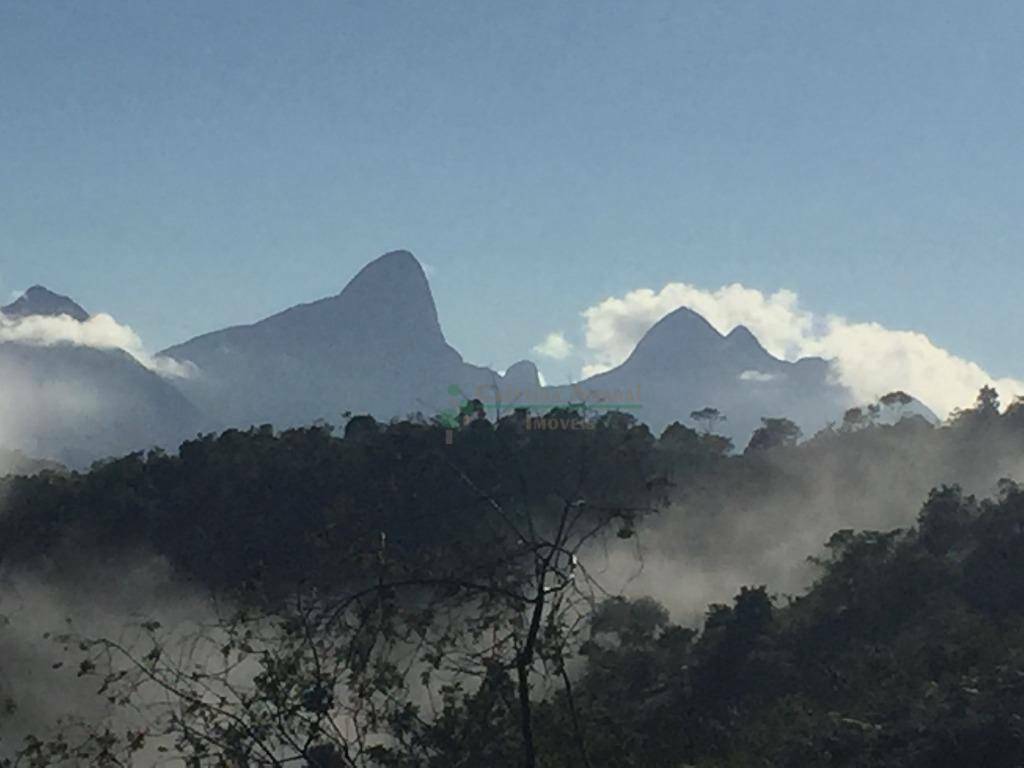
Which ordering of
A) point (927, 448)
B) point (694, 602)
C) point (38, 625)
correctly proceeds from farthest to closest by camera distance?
point (927, 448)
point (694, 602)
point (38, 625)

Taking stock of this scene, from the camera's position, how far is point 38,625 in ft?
153

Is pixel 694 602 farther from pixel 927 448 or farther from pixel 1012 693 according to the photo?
pixel 1012 693

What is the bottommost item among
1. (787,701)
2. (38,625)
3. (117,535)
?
(787,701)

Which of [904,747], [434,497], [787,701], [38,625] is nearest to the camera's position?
[904,747]

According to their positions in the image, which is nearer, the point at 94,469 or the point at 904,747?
the point at 904,747

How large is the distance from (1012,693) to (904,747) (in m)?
2.72

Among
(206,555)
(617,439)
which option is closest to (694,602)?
(617,439)

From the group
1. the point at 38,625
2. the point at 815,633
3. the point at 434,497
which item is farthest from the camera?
the point at 434,497

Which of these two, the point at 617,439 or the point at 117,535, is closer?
the point at 117,535

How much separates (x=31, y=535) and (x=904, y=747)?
4454 centimetres

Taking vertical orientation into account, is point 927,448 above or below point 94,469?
below

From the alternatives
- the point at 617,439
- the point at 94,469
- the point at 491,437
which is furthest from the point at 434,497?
the point at 94,469

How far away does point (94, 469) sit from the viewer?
184ft

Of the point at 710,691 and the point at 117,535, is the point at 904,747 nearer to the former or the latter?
the point at 710,691
